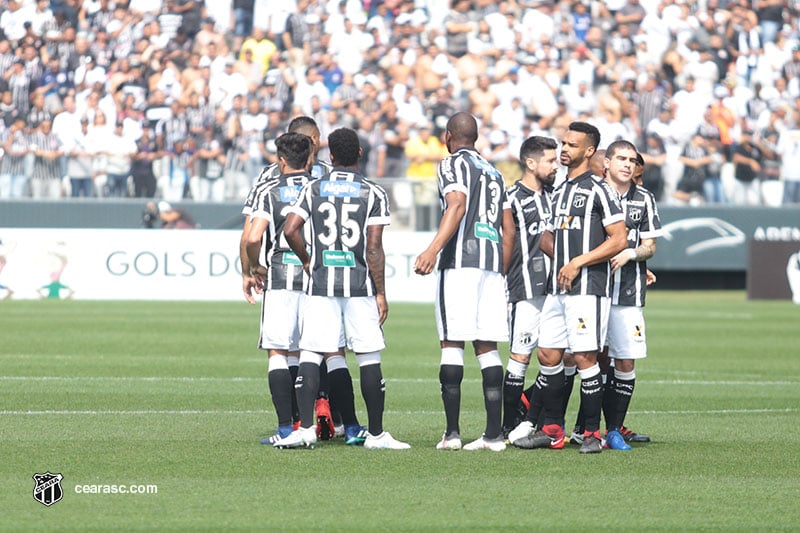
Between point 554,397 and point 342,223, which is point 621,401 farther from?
point 342,223

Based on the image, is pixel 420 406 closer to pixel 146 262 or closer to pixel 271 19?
pixel 146 262

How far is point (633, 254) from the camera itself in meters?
9.19

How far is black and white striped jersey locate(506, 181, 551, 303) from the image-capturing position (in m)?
9.59

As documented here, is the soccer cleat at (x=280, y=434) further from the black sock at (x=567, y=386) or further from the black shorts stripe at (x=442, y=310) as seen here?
the black sock at (x=567, y=386)

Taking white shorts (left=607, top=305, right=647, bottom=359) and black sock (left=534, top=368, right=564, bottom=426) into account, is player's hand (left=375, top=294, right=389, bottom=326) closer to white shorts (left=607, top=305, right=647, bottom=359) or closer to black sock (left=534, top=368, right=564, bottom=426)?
black sock (left=534, top=368, right=564, bottom=426)

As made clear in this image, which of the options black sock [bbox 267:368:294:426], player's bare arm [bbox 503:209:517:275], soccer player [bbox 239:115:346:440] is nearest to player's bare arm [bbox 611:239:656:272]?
player's bare arm [bbox 503:209:517:275]

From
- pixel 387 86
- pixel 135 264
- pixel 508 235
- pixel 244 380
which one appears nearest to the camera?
pixel 508 235

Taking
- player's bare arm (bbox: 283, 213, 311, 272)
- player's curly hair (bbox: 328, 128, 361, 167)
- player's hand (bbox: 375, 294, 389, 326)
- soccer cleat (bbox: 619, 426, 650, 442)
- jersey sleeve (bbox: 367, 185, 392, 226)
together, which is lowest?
soccer cleat (bbox: 619, 426, 650, 442)

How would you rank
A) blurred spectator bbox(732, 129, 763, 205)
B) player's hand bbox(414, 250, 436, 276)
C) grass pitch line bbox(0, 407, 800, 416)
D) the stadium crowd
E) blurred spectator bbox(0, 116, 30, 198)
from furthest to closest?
1. blurred spectator bbox(732, 129, 763, 205)
2. the stadium crowd
3. blurred spectator bbox(0, 116, 30, 198)
4. grass pitch line bbox(0, 407, 800, 416)
5. player's hand bbox(414, 250, 436, 276)

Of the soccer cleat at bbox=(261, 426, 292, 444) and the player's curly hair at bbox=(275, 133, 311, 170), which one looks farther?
the player's curly hair at bbox=(275, 133, 311, 170)

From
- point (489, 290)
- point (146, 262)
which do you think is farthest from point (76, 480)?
point (146, 262)

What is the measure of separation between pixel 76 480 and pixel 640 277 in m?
4.08

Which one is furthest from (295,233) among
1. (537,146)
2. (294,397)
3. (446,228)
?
(537,146)

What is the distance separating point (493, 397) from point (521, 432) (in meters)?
0.53
